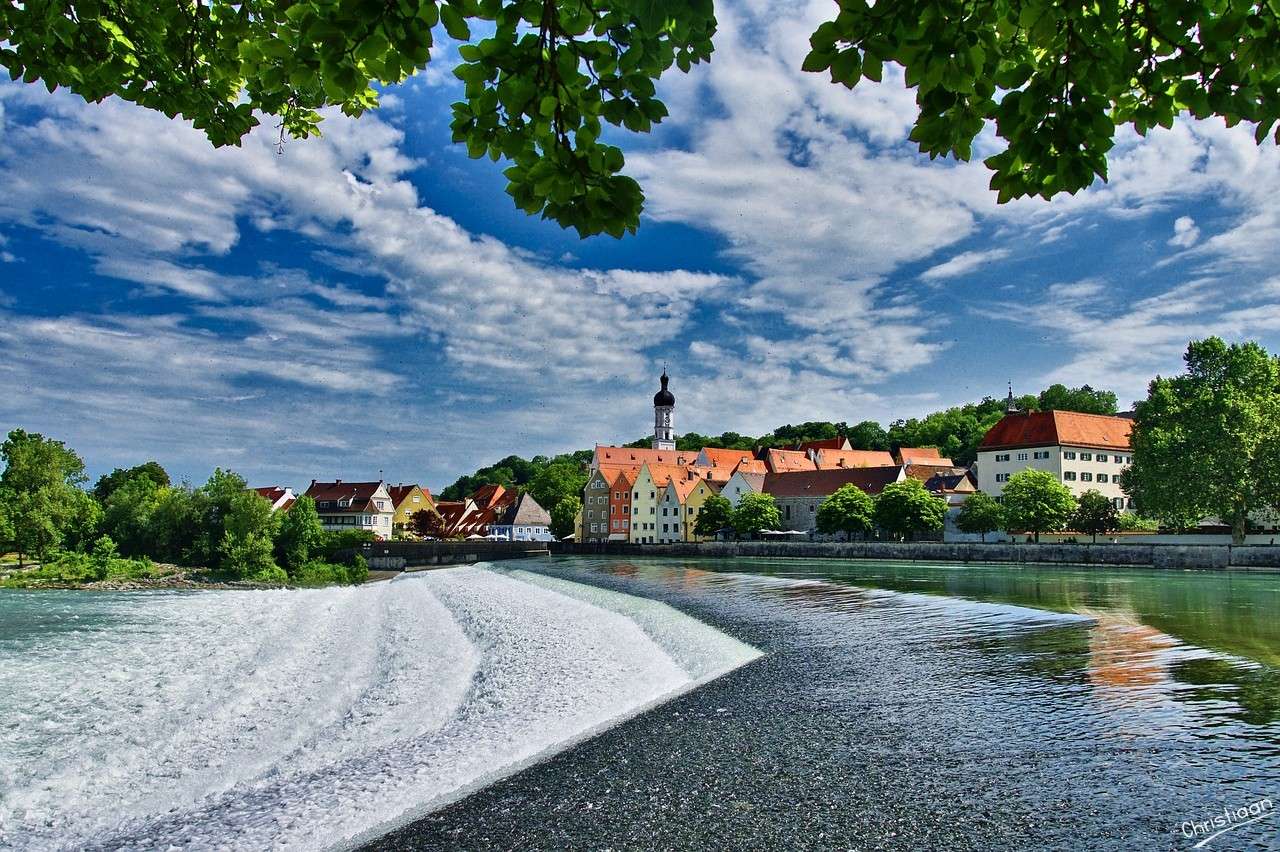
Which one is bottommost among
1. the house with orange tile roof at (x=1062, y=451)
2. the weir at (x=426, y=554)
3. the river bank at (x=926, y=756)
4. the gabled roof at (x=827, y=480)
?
the weir at (x=426, y=554)

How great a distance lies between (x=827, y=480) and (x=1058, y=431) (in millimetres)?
23628

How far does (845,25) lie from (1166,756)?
8.55 m

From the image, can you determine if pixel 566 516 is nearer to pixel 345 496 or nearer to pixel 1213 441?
pixel 345 496

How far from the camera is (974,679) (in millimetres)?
12406

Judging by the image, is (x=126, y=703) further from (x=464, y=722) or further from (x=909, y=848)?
(x=909, y=848)

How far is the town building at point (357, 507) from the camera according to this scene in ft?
348

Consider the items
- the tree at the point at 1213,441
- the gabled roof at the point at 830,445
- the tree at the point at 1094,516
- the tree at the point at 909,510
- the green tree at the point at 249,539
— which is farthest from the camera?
the gabled roof at the point at 830,445

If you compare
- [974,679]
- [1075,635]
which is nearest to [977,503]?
[1075,635]

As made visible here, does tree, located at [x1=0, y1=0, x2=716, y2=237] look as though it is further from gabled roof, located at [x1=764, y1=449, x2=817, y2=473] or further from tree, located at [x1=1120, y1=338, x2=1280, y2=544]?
gabled roof, located at [x1=764, y1=449, x2=817, y2=473]

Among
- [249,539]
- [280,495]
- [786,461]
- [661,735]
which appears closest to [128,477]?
[280,495]

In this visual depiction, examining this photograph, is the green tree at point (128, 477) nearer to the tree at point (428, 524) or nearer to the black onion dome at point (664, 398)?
the tree at point (428, 524)

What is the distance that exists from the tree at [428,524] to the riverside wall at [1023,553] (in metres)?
37.6

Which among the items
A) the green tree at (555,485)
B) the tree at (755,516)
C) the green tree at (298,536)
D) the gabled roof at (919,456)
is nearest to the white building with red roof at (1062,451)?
the gabled roof at (919,456)

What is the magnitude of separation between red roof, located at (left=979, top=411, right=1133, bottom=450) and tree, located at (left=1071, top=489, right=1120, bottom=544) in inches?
644
